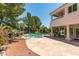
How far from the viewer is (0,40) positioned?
1174 centimetres

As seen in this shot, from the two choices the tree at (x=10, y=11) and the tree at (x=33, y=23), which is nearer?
the tree at (x=10, y=11)

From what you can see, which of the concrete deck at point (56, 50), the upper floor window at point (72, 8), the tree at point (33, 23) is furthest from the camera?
the tree at point (33, 23)

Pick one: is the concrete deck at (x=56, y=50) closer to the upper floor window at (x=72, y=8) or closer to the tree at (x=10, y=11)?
the upper floor window at (x=72, y=8)

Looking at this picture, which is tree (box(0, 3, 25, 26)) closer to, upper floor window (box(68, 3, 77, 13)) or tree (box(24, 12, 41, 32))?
upper floor window (box(68, 3, 77, 13))

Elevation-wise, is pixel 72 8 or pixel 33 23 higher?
pixel 72 8

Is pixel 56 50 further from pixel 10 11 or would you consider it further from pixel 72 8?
pixel 10 11

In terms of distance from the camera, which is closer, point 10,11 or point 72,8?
point 72,8

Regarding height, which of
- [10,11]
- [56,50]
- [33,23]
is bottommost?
[56,50]

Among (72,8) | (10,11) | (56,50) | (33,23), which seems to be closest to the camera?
(56,50)

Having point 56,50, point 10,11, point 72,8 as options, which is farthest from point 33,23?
point 56,50

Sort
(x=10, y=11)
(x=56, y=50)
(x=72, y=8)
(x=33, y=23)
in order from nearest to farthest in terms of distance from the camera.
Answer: (x=56, y=50)
(x=72, y=8)
(x=10, y=11)
(x=33, y=23)

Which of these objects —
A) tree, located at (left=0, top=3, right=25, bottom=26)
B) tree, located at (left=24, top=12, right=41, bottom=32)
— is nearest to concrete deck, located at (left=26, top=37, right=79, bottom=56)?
tree, located at (left=0, top=3, right=25, bottom=26)

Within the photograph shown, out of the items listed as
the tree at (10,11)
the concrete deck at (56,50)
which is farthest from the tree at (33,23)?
the concrete deck at (56,50)

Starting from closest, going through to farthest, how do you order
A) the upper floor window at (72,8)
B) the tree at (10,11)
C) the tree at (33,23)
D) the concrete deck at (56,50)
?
the concrete deck at (56,50) → the upper floor window at (72,8) → the tree at (10,11) → the tree at (33,23)
